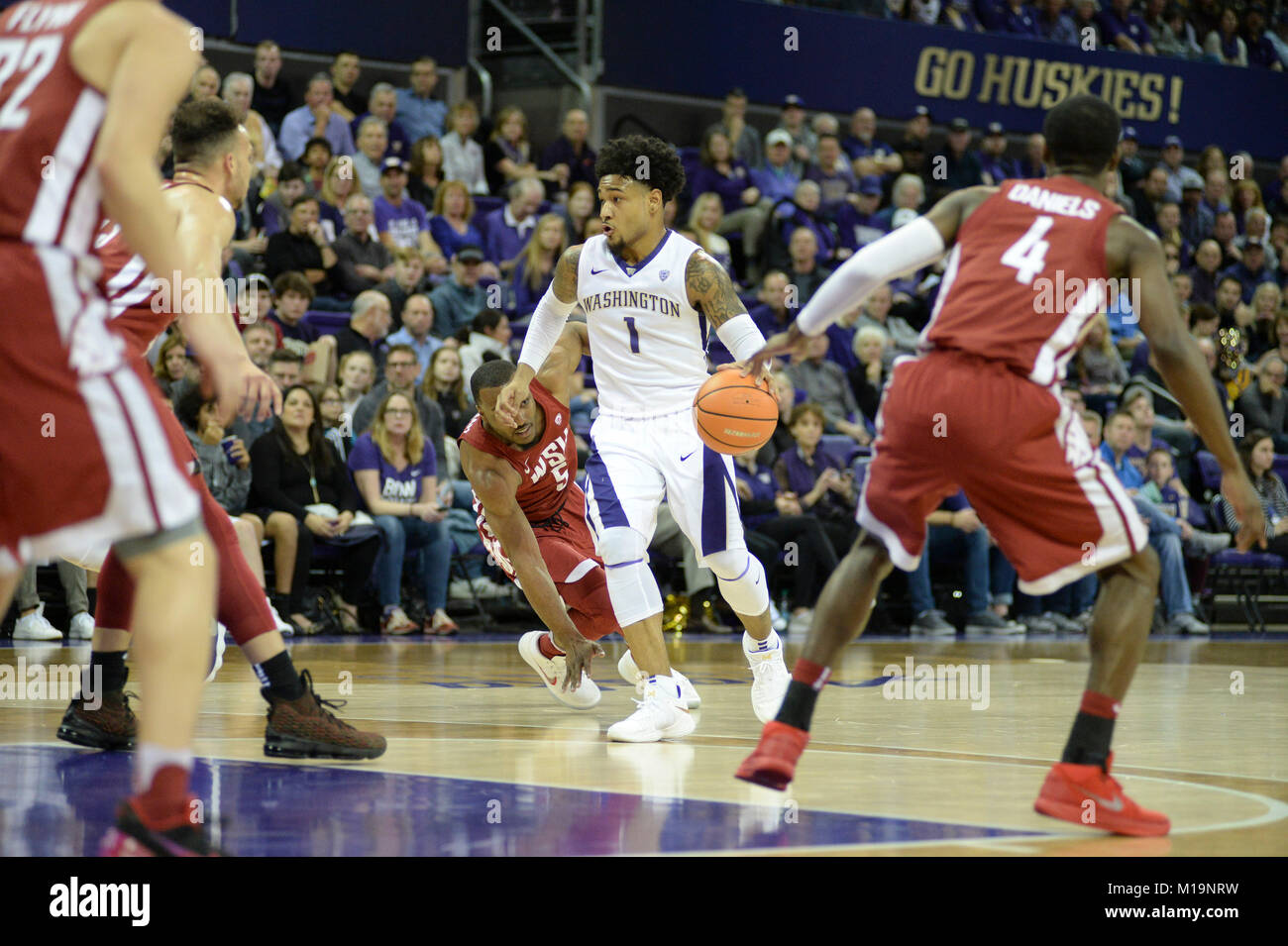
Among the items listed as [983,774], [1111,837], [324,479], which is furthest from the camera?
[324,479]

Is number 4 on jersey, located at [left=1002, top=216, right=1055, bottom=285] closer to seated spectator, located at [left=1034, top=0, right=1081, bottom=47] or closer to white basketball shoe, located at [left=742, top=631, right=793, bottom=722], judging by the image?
white basketball shoe, located at [left=742, top=631, right=793, bottom=722]

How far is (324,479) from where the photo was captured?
1085cm

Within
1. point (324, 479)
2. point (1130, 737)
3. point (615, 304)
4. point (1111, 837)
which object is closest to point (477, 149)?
point (324, 479)

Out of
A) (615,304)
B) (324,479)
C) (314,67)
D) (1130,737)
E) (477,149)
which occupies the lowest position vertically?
(1130,737)

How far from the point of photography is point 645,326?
620 cm

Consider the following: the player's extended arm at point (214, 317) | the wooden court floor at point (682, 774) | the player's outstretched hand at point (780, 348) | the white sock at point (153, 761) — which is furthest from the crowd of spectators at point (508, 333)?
the white sock at point (153, 761)

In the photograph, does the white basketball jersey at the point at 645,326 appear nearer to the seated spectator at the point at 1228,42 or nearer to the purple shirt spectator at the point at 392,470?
the purple shirt spectator at the point at 392,470

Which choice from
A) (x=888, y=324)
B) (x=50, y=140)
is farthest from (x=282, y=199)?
(x=50, y=140)

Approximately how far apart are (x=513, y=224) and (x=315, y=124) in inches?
73.3

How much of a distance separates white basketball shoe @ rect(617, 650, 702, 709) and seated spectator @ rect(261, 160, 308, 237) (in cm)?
654

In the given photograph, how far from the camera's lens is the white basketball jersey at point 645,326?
20.2 ft
